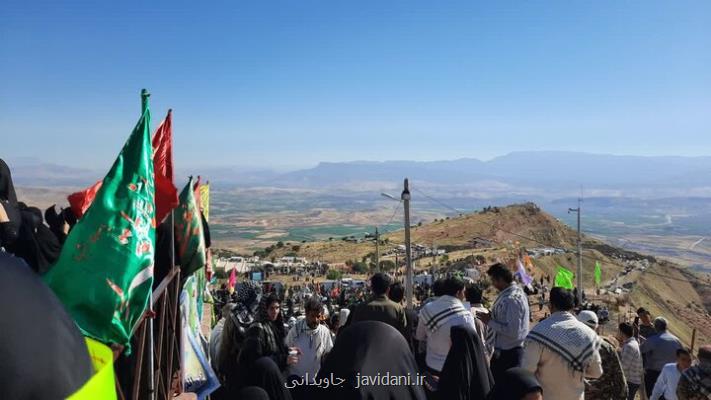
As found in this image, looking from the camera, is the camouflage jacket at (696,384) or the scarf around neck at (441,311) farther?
the scarf around neck at (441,311)

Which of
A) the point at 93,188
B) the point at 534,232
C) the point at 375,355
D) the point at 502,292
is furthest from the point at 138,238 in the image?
the point at 534,232

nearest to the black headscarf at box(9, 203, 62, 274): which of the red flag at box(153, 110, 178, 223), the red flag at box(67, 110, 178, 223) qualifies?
the red flag at box(67, 110, 178, 223)

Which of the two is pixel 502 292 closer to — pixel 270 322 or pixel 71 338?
pixel 270 322

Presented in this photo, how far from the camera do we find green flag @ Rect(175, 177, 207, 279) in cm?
401

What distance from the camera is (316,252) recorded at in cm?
5394

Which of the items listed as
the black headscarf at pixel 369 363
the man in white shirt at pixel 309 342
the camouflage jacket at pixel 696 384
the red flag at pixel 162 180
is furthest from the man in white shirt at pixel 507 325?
the red flag at pixel 162 180

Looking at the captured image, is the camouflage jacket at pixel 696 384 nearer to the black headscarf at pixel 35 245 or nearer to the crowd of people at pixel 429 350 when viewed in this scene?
the crowd of people at pixel 429 350

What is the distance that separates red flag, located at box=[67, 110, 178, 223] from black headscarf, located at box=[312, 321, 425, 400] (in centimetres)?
130

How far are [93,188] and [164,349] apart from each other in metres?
1.43

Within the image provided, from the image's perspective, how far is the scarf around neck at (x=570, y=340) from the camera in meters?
3.42

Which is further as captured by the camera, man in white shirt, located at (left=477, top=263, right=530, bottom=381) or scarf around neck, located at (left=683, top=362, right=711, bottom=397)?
man in white shirt, located at (left=477, top=263, right=530, bottom=381)

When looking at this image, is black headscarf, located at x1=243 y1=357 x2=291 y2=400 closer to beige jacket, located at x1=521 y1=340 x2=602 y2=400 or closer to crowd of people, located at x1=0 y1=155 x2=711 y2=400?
crowd of people, located at x1=0 y1=155 x2=711 y2=400

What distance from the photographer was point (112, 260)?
2332mm

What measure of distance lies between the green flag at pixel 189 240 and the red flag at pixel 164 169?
54 cm
